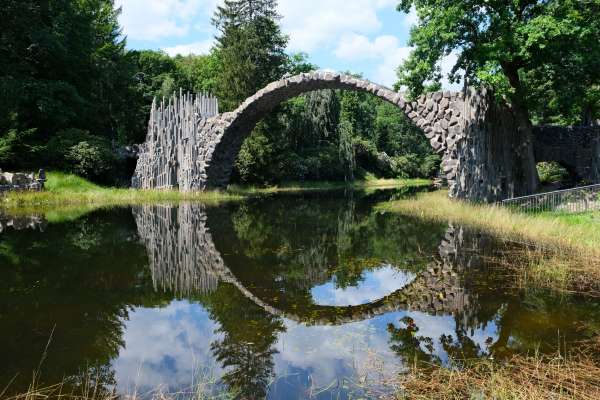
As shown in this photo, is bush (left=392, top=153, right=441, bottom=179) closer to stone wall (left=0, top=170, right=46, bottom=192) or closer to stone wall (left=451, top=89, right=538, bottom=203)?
stone wall (left=451, top=89, right=538, bottom=203)

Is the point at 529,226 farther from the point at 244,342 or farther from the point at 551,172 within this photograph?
the point at 551,172

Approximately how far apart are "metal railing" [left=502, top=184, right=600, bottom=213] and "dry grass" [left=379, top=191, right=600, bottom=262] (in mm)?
806

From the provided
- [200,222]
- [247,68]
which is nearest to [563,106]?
[200,222]

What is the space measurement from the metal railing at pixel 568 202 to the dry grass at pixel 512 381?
943 cm

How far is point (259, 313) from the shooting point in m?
5.42

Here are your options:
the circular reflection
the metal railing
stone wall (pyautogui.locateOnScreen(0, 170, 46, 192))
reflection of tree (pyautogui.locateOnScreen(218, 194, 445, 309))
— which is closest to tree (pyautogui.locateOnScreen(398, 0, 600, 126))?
the metal railing

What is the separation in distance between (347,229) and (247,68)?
21559 millimetres

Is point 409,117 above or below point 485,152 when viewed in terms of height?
above

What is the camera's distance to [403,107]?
1664 centimetres

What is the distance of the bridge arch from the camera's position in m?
15.3

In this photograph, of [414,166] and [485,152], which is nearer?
[485,152]

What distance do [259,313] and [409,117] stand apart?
41.6 ft

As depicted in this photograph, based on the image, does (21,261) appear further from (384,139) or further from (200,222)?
(384,139)

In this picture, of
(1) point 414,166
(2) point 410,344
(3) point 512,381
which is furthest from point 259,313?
(1) point 414,166
